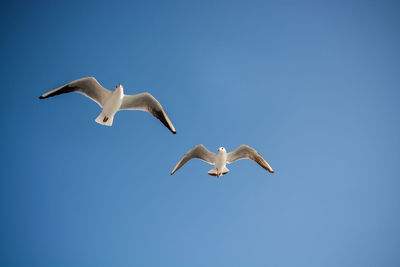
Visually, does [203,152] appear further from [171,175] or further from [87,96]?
[87,96]

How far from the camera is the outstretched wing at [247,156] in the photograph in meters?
10.4

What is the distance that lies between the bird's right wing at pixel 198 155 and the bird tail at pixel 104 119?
290 cm

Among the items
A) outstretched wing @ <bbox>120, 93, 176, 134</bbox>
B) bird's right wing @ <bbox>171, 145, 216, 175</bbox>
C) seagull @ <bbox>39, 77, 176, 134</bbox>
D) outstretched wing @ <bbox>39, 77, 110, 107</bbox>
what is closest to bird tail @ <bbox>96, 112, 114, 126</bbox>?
seagull @ <bbox>39, 77, 176, 134</bbox>

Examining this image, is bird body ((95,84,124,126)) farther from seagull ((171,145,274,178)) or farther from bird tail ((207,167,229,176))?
bird tail ((207,167,229,176))

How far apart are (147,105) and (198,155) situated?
10.1 ft

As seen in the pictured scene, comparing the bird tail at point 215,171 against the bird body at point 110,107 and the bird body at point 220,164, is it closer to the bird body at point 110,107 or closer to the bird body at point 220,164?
the bird body at point 220,164

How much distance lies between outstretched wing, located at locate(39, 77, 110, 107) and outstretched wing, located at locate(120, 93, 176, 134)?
2.13ft

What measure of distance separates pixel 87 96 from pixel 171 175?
372 cm

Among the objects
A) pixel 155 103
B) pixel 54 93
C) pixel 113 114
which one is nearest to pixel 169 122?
pixel 155 103

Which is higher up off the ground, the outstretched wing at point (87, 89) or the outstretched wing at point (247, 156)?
the outstretched wing at point (247, 156)

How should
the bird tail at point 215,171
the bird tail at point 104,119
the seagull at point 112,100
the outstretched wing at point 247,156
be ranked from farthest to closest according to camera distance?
1. the bird tail at point 215,171
2. the outstretched wing at point 247,156
3. the bird tail at point 104,119
4. the seagull at point 112,100

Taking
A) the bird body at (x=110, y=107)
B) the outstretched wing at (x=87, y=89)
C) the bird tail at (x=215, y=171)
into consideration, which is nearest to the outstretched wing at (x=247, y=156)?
the bird tail at (x=215, y=171)

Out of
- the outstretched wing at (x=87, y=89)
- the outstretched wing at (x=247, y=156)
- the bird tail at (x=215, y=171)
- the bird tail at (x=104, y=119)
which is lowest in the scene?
the bird tail at (x=104, y=119)

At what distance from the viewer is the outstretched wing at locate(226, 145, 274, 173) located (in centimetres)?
1037
